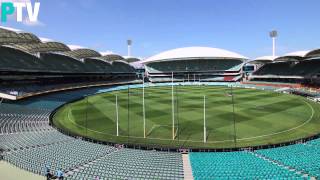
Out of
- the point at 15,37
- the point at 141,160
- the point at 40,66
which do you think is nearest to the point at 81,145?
the point at 141,160

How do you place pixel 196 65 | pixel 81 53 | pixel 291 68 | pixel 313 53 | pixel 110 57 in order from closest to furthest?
pixel 313 53 < pixel 81 53 < pixel 291 68 < pixel 110 57 < pixel 196 65

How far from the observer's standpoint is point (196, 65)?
481 ft

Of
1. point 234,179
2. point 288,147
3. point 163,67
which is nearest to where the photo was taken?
point 234,179

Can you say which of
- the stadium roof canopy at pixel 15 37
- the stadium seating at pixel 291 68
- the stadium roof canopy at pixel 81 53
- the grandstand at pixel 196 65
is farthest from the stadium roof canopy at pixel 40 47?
the stadium seating at pixel 291 68

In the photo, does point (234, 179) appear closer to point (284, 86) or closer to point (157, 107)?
point (157, 107)

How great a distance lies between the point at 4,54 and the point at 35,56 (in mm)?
10819

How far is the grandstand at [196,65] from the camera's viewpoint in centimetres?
13975

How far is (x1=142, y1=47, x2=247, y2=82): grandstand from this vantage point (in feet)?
458

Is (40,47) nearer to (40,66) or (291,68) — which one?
(40,66)

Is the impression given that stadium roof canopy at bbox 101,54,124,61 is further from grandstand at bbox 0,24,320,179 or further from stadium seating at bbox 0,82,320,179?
stadium seating at bbox 0,82,320,179

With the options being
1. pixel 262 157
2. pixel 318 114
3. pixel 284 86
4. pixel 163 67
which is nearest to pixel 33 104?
pixel 262 157

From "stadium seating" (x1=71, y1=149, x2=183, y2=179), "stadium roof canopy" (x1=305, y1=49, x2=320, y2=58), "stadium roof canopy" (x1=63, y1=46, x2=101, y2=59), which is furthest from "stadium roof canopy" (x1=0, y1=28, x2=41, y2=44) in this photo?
"stadium roof canopy" (x1=305, y1=49, x2=320, y2=58)

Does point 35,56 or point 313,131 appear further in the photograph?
point 35,56

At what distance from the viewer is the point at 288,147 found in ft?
109
